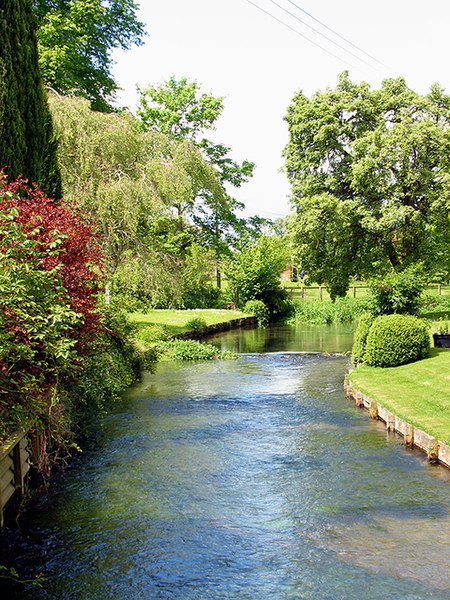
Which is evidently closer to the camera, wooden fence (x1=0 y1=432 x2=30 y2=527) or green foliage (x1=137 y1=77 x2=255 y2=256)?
wooden fence (x1=0 y1=432 x2=30 y2=527)

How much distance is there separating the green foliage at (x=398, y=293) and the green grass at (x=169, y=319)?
980 cm

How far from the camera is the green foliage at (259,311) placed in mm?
44406

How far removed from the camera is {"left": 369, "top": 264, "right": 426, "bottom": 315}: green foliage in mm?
20438

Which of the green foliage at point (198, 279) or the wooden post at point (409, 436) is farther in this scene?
the green foliage at point (198, 279)

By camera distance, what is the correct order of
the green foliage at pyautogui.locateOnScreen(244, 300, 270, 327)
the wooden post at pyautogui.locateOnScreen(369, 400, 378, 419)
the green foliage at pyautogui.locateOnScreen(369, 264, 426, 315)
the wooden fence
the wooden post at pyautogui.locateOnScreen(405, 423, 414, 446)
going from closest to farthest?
the wooden fence
the wooden post at pyautogui.locateOnScreen(405, 423, 414, 446)
the wooden post at pyautogui.locateOnScreen(369, 400, 378, 419)
the green foliage at pyautogui.locateOnScreen(369, 264, 426, 315)
the green foliage at pyautogui.locateOnScreen(244, 300, 270, 327)

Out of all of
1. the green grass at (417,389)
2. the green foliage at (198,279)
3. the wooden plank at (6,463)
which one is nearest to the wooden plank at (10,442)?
the wooden plank at (6,463)

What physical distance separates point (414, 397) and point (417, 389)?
0.75m

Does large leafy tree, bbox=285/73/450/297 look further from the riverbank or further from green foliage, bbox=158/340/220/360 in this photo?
the riverbank

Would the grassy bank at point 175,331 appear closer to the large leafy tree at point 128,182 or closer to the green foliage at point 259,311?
the green foliage at point 259,311

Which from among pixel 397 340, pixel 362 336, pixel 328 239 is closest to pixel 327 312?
pixel 328 239

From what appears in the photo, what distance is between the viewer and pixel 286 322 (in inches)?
1791

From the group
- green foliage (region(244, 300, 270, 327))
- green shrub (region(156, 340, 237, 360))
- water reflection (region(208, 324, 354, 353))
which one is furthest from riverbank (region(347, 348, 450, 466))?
green foliage (region(244, 300, 270, 327))

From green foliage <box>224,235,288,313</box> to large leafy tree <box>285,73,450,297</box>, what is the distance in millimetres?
13670

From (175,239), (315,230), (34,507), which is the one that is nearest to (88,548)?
(34,507)
